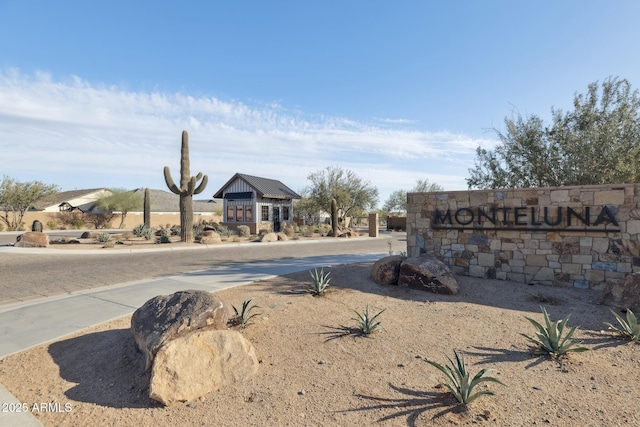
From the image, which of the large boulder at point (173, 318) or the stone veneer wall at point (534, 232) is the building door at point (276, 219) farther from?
the large boulder at point (173, 318)

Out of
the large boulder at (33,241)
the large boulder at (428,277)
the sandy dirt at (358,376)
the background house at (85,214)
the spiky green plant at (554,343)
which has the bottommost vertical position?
the sandy dirt at (358,376)

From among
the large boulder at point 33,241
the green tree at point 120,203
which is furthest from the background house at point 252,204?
the green tree at point 120,203

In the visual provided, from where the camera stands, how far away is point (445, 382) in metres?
4.10

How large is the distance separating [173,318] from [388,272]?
5.65 m

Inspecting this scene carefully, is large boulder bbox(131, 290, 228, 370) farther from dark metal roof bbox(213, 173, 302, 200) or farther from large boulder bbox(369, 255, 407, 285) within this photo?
dark metal roof bbox(213, 173, 302, 200)

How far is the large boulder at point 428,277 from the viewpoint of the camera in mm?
8141

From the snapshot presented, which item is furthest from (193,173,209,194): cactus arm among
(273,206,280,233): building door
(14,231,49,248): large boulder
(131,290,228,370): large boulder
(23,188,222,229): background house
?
(23,188,222,229): background house

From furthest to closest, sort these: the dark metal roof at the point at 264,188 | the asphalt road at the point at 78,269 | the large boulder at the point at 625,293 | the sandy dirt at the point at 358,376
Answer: the dark metal roof at the point at 264,188 → the asphalt road at the point at 78,269 → the large boulder at the point at 625,293 → the sandy dirt at the point at 358,376

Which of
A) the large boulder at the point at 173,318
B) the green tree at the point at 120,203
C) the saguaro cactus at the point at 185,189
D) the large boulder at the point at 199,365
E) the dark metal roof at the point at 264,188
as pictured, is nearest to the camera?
the large boulder at the point at 199,365

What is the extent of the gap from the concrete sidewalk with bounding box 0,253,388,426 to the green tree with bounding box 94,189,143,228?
44.2 metres

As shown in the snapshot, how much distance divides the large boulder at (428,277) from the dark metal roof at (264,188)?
83.4 feet

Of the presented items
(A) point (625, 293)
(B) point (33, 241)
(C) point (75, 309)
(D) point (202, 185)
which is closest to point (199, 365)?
(C) point (75, 309)

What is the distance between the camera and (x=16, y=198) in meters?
38.1

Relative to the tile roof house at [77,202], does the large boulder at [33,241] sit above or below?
below
